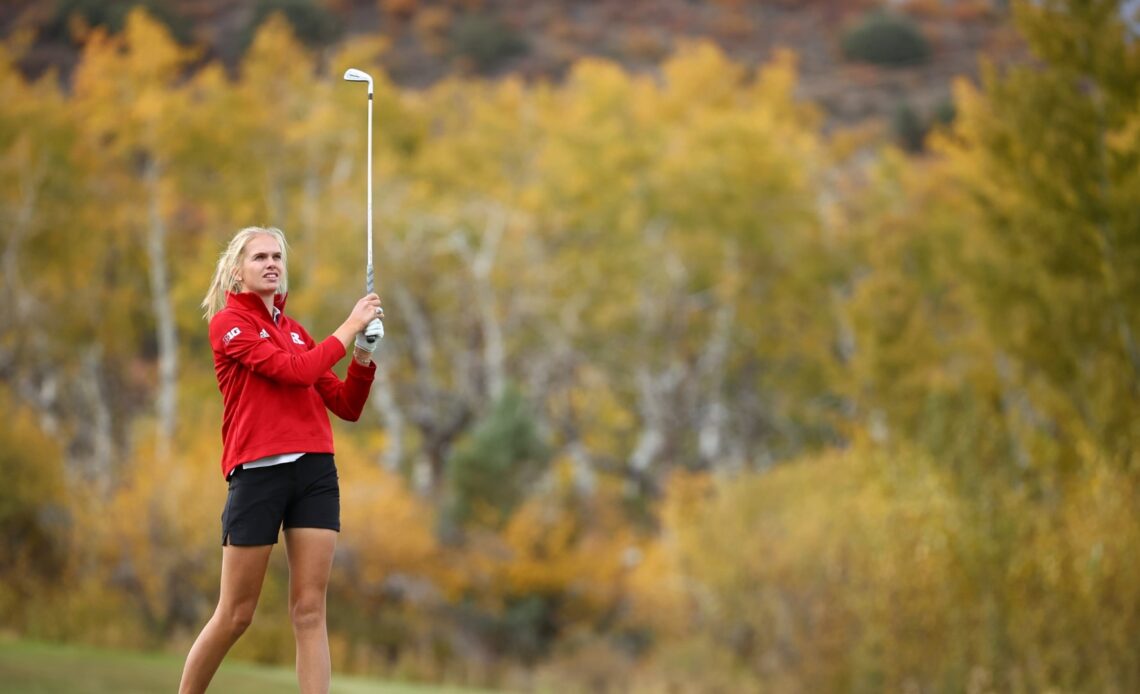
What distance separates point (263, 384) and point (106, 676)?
5266 millimetres

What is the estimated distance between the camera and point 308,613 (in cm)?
423

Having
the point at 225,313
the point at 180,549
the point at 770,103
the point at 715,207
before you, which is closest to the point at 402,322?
the point at 715,207

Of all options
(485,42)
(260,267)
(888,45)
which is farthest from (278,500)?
(888,45)

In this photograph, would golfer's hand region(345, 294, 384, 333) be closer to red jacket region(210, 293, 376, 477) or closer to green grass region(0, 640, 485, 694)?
red jacket region(210, 293, 376, 477)

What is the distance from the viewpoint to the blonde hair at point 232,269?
14.2 ft

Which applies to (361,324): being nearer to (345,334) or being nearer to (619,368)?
(345,334)

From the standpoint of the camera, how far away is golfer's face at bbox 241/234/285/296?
430 centimetres

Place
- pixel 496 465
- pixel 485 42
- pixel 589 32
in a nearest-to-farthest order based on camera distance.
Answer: pixel 496 465 → pixel 485 42 → pixel 589 32

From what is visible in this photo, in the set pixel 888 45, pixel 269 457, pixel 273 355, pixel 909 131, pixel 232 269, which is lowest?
pixel 909 131

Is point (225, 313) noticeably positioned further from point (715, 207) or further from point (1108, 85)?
point (715, 207)

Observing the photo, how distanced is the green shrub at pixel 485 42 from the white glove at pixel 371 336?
271ft

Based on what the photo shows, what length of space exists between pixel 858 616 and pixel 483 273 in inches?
768

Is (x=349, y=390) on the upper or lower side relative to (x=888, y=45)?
upper

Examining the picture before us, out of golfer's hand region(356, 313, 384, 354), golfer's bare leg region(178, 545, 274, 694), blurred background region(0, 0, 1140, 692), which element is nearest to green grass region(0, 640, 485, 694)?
blurred background region(0, 0, 1140, 692)
